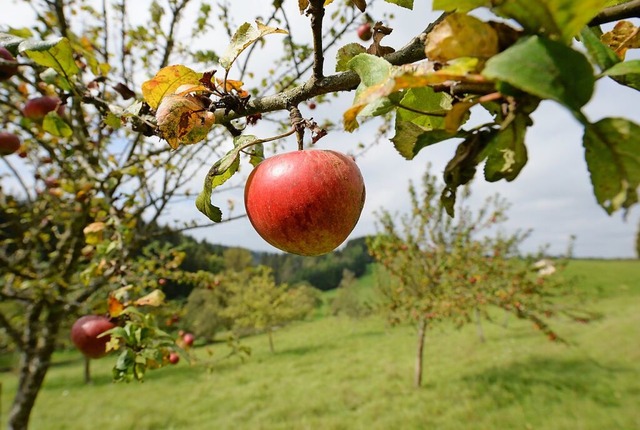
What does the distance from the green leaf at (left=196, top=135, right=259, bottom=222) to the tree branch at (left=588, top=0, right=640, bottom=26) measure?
0.57m

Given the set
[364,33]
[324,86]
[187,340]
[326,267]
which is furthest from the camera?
[326,267]

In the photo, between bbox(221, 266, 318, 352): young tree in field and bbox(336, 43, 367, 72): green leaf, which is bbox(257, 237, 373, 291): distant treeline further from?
bbox(336, 43, 367, 72): green leaf

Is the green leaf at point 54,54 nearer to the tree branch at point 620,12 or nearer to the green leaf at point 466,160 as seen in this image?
the green leaf at point 466,160

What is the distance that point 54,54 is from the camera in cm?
108

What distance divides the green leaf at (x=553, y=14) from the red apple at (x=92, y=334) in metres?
1.91

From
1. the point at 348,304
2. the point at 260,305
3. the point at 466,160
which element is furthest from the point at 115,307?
the point at 348,304

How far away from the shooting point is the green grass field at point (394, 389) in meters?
7.66

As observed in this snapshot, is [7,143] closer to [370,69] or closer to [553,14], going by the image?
[370,69]

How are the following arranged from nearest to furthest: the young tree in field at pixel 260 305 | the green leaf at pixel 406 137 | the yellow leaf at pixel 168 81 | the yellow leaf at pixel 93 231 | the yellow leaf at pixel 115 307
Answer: the green leaf at pixel 406 137 < the yellow leaf at pixel 168 81 < the yellow leaf at pixel 115 307 < the yellow leaf at pixel 93 231 < the young tree in field at pixel 260 305

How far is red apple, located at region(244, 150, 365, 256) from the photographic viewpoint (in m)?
0.82

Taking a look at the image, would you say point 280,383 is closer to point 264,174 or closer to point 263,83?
point 263,83

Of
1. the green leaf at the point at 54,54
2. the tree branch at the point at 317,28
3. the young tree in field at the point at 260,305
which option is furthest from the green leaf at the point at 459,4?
the young tree in field at the point at 260,305

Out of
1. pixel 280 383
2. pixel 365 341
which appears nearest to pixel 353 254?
pixel 365 341

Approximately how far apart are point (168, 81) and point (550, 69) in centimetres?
78
